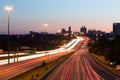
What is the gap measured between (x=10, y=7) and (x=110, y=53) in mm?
41270

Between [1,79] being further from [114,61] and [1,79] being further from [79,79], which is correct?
[114,61]

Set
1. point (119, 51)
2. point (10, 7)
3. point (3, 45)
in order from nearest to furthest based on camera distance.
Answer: point (10, 7) < point (119, 51) < point (3, 45)

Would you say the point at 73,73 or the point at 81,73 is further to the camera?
the point at 73,73

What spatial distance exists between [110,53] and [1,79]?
193 feet

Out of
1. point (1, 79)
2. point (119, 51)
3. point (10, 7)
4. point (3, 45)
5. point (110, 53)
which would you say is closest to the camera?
point (1, 79)

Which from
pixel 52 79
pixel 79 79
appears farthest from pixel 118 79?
pixel 52 79

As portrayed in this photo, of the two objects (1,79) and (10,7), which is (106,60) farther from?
(1,79)

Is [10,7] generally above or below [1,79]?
above

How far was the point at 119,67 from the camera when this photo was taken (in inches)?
2680

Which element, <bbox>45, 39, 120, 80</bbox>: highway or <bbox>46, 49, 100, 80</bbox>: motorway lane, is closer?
<bbox>46, 49, 100, 80</bbox>: motorway lane

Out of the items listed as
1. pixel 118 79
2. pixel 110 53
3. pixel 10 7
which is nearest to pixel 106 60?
pixel 110 53

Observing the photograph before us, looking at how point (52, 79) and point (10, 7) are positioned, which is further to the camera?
point (10, 7)

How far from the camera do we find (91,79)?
4597 centimetres

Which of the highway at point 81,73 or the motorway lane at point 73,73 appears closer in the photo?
the motorway lane at point 73,73
